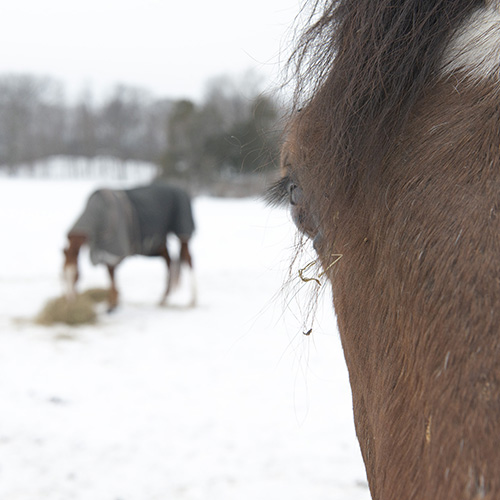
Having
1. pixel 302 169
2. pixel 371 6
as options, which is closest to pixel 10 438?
pixel 302 169

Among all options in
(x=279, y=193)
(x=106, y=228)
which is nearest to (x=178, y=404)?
(x=279, y=193)

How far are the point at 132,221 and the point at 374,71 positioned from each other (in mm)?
6364

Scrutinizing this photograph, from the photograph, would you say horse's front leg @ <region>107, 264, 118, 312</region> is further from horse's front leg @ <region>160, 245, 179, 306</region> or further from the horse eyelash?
the horse eyelash

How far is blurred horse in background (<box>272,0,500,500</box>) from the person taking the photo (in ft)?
2.25

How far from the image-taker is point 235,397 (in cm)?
435

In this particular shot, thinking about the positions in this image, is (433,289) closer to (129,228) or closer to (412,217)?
(412,217)

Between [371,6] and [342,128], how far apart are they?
0.90ft

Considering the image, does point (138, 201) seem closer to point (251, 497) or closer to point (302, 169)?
point (251, 497)

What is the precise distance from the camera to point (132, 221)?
7.05 m

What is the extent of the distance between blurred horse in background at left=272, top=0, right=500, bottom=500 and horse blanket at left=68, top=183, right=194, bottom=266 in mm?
5890

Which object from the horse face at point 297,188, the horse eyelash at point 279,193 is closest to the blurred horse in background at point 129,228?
the horse eyelash at point 279,193

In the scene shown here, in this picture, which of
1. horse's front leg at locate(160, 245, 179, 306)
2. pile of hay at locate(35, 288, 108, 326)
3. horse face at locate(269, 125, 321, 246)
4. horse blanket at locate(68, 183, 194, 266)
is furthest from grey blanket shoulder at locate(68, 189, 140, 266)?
horse face at locate(269, 125, 321, 246)

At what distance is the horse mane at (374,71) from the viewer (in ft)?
3.18

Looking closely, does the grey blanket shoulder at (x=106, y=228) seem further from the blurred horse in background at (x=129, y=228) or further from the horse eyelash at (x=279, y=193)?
the horse eyelash at (x=279, y=193)
